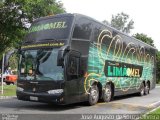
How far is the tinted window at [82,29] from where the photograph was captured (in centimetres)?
1510

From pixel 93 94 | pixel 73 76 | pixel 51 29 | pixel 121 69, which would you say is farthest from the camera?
pixel 121 69

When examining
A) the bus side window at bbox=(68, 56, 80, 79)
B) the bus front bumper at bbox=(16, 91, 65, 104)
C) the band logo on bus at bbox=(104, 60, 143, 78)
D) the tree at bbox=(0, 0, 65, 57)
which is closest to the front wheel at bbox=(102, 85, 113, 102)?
the band logo on bus at bbox=(104, 60, 143, 78)

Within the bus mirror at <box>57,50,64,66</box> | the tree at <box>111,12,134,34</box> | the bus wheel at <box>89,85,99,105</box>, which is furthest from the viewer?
the tree at <box>111,12,134,34</box>

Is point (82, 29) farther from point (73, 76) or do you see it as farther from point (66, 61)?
point (73, 76)

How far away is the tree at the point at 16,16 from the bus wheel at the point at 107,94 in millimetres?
8007

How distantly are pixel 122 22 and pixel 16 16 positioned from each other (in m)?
65.3

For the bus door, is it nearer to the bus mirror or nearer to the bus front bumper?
the bus front bumper

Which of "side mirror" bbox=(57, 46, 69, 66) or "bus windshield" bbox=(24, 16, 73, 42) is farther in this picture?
"bus windshield" bbox=(24, 16, 73, 42)

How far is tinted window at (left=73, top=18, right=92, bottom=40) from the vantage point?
15098 millimetres

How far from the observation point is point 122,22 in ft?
290

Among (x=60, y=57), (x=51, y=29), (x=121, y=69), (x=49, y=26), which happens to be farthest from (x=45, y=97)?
(x=121, y=69)

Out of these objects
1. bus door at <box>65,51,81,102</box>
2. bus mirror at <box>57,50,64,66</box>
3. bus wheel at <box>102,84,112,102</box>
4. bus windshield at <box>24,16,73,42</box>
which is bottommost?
bus wheel at <box>102,84,112,102</box>

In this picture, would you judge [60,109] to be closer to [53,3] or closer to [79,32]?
[79,32]

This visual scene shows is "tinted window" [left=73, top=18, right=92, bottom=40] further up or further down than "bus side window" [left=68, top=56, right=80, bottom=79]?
further up
